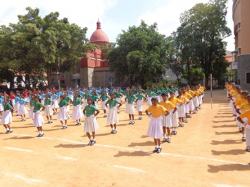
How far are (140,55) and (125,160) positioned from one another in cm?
2361

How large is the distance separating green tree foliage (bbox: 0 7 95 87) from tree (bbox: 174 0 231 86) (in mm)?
17707

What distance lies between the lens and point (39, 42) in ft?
89.0

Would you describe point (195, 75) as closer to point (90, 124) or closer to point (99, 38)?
point (99, 38)

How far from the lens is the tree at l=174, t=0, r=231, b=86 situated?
37.0 m

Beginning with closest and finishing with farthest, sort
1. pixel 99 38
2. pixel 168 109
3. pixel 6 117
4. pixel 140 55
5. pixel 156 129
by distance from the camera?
pixel 156 129 → pixel 168 109 → pixel 6 117 → pixel 140 55 → pixel 99 38

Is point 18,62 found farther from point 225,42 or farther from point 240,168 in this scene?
point 225,42

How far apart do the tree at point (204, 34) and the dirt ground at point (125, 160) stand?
1179 inches

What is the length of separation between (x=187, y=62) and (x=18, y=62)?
27800 mm

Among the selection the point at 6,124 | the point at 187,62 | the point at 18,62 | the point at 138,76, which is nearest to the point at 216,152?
the point at 6,124

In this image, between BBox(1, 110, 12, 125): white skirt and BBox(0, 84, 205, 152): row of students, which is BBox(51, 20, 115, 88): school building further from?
BBox(1, 110, 12, 125): white skirt

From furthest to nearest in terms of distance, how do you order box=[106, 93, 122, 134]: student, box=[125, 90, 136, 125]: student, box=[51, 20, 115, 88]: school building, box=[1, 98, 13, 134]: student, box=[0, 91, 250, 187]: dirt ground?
box=[51, 20, 115, 88]: school building → box=[125, 90, 136, 125]: student → box=[1, 98, 13, 134]: student → box=[106, 93, 122, 134]: student → box=[0, 91, 250, 187]: dirt ground

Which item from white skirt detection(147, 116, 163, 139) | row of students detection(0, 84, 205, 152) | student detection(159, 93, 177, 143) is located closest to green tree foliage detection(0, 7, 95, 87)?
row of students detection(0, 84, 205, 152)

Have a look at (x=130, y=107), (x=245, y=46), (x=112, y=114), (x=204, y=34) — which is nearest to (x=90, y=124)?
(x=112, y=114)

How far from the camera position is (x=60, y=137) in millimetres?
9680
